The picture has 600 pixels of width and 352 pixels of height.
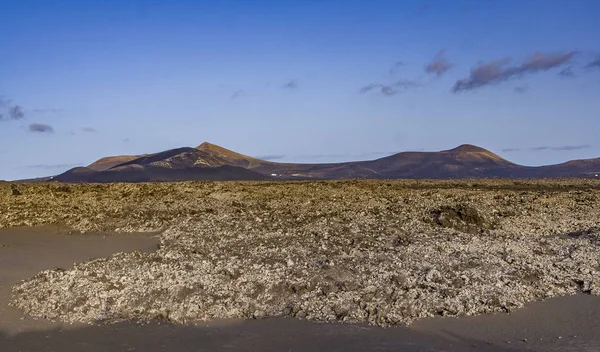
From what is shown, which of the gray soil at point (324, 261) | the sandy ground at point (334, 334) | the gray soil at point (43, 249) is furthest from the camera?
the gray soil at point (43, 249)

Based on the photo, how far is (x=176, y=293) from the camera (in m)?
11.2

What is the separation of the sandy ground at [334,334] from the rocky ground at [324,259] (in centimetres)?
32

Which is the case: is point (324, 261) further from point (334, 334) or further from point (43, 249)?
point (43, 249)

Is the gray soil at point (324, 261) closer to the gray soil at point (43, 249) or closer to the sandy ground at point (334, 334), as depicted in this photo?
the sandy ground at point (334, 334)

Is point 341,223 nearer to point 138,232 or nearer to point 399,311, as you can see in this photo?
point 138,232

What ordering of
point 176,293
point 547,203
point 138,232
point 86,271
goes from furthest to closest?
point 547,203, point 138,232, point 86,271, point 176,293

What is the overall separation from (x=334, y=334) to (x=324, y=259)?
3470mm

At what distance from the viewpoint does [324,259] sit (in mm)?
12961

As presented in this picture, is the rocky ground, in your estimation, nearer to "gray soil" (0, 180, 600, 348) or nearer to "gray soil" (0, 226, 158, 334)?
"gray soil" (0, 180, 600, 348)

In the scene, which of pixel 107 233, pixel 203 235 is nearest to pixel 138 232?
pixel 107 233

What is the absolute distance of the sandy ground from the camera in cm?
914

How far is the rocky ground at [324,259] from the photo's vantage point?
1073cm

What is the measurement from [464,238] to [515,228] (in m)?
2.37

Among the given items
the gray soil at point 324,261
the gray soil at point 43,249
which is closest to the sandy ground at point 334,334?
the gray soil at point 324,261
